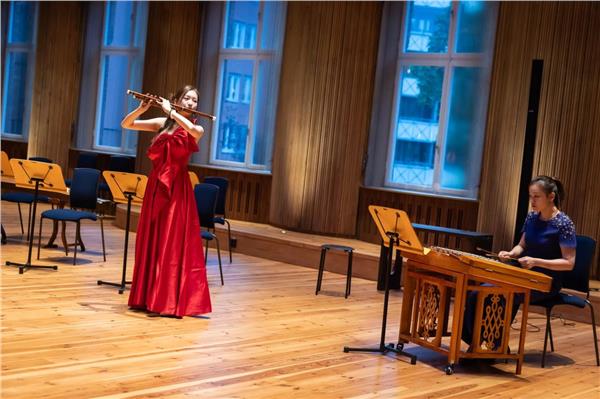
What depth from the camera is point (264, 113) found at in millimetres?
11773

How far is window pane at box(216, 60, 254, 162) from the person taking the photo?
12023 millimetres

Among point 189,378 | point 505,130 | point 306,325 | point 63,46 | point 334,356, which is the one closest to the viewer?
point 189,378

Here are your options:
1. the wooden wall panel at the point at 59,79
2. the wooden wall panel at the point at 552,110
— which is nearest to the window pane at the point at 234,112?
the wooden wall panel at the point at 59,79

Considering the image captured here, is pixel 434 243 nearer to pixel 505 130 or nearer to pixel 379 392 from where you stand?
pixel 505 130

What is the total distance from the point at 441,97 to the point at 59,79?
6.39 metres

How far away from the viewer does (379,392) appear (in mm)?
4559

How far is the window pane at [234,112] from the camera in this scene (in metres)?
12.0

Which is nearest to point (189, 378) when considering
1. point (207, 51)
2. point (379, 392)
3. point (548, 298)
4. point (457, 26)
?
point (379, 392)

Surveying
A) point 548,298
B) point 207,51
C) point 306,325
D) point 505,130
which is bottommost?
point 306,325

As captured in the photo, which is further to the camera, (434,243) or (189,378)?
(434,243)

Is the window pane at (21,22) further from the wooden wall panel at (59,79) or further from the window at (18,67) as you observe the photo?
the wooden wall panel at (59,79)

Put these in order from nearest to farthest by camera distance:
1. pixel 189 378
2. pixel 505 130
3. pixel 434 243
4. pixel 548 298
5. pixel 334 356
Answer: pixel 189 378 < pixel 334 356 < pixel 548 298 < pixel 505 130 < pixel 434 243

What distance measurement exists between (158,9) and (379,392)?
9.05 metres

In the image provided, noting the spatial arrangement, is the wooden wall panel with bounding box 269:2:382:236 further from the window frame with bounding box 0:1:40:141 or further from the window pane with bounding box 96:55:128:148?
the window frame with bounding box 0:1:40:141
